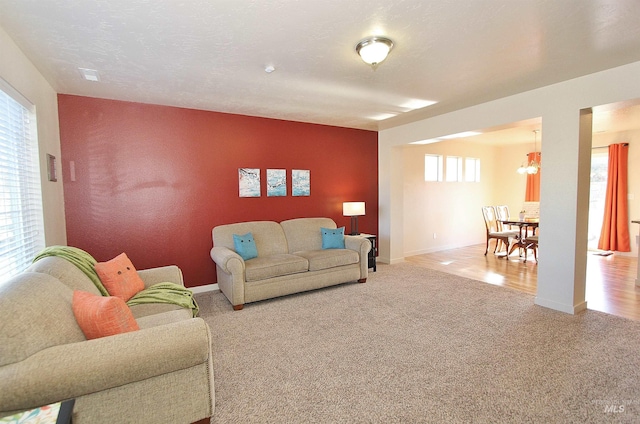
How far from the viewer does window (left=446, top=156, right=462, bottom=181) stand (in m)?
7.12

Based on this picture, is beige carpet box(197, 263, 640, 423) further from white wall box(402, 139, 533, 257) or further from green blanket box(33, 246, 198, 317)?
white wall box(402, 139, 533, 257)

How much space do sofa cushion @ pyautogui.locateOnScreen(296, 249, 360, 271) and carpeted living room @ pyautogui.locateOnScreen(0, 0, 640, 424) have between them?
0.04 meters

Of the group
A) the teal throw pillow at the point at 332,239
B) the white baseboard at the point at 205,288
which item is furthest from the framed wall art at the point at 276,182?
the white baseboard at the point at 205,288

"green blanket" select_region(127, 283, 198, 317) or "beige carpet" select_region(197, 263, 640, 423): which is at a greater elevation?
"green blanket" select_region(127, 283, 198, 317)

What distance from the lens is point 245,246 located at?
4.04m

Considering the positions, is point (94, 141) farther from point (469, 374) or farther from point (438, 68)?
point (469, 374)

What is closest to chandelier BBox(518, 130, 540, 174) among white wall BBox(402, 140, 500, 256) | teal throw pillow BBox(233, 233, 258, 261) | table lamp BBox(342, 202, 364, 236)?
white wall BBox(402, 140, 500, 256)

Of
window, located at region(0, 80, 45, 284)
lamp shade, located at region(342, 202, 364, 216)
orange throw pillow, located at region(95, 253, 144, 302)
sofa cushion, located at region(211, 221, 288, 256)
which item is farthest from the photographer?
lamp shade, located at region(342, 202, 364, 216)

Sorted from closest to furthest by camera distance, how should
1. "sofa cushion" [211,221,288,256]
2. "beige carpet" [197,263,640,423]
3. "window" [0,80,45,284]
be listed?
1. "beige carpet" [197,263,640,423]
2. "window" [0,80,45,284]
3. "sofa cushion" [211,221,288,256]

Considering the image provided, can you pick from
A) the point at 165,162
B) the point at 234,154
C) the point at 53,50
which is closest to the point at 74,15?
the point at 53,50

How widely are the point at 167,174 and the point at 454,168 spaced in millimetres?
Result: 6187

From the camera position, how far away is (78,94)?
11.6ft

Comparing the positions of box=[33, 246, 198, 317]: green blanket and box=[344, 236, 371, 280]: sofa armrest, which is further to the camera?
box=[344, 236, 371, 280]: sofa armrest

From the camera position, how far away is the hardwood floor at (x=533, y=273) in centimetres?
361
